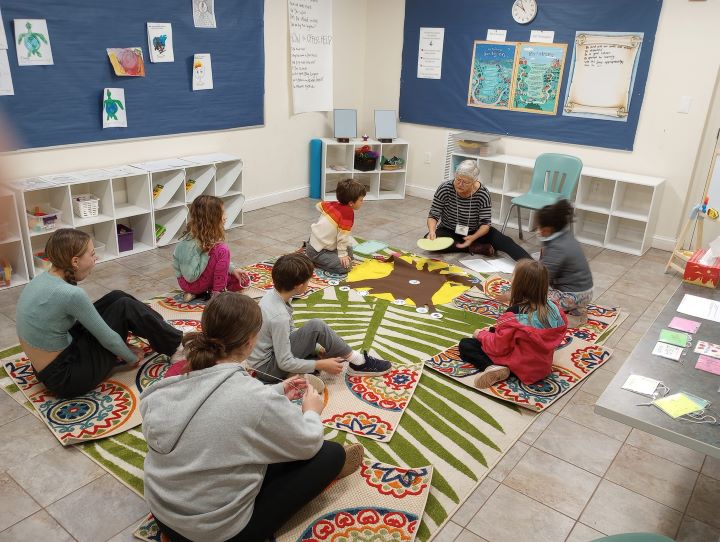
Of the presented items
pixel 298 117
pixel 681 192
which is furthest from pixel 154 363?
pixel 681 192

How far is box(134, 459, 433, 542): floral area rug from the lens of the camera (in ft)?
7.61

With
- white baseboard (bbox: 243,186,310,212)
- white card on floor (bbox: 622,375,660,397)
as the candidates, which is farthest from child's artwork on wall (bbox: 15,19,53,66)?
white card on floor (bbox: 622,375,660,397)

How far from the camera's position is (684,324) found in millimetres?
2793

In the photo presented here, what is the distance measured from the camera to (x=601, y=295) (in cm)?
474

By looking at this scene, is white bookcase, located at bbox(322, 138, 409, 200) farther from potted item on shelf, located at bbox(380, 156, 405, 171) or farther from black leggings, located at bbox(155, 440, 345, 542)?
black leggings, located at bbox(155, 440, 345, 542)

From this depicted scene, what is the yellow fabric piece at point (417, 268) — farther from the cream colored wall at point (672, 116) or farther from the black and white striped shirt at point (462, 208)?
the cream colored wall at point (672, 116)

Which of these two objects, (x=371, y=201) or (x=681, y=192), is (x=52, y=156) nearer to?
(x=371, y=201)

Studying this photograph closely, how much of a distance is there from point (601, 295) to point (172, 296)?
3.24m

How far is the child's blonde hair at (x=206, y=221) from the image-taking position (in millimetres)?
3918

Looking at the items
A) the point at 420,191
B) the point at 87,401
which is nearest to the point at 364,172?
the point at 420,191

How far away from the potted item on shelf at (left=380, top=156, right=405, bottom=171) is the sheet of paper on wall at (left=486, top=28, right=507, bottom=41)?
5.53 ft

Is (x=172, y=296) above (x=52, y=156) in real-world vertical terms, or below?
below

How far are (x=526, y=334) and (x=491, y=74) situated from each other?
4.10 metres

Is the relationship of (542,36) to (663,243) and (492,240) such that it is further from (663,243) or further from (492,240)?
(663,243)
